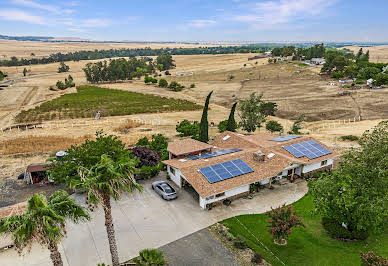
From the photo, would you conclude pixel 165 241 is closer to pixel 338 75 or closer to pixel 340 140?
pixel 340 140

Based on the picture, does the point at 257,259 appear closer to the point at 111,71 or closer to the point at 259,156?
the point at 259,156

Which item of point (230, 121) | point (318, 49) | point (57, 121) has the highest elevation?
point (318, 49)

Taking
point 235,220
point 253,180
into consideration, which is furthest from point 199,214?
point 253,180

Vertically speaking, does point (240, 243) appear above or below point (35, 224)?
below

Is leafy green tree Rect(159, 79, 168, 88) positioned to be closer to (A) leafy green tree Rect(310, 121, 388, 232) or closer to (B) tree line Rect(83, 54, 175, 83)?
(B) tree line Rect(83, 54, 175, 83)

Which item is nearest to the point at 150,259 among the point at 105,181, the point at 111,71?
the point at 105,181
